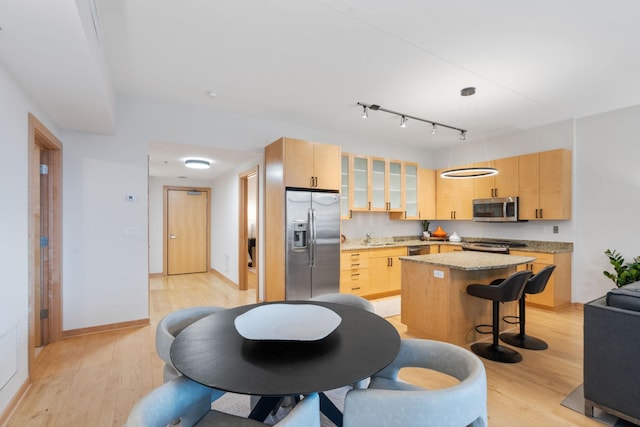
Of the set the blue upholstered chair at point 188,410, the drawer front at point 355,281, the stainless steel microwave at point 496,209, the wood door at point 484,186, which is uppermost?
the wood door at point 484,186

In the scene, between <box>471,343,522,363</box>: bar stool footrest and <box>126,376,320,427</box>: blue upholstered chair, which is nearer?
<box>126,376,320,427</box>: blue upholstered chair

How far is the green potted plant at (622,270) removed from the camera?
12.0 ft

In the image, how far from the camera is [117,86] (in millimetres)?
3340

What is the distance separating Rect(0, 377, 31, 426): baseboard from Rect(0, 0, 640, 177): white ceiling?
7.47ft

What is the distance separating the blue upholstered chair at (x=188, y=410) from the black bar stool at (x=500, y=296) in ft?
7.45

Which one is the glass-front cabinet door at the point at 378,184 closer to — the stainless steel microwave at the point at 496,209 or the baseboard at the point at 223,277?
the stainless steel microwave at the point at 496,209

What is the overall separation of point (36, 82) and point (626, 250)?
651cm

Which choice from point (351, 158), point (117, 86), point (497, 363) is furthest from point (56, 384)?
point (351, 158)

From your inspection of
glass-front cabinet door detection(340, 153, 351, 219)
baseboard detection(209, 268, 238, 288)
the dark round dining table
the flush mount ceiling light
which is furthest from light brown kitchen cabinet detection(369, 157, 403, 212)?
the dark round dining table

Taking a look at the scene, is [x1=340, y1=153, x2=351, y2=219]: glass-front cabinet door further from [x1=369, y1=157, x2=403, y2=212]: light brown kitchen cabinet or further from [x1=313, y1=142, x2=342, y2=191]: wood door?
[x1=313, y1=142, x2=342, y2=191]: wood door

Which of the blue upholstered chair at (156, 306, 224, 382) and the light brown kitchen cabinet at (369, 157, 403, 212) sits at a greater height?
the light brown kitchen cabinet at (369, 157, 403, 212)

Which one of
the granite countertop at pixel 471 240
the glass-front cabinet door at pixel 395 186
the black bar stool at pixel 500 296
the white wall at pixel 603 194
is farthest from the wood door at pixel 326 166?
the white wall at pixel 603 194

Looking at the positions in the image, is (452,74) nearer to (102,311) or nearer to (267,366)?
(267,366)

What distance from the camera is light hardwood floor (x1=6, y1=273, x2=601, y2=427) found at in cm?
206
